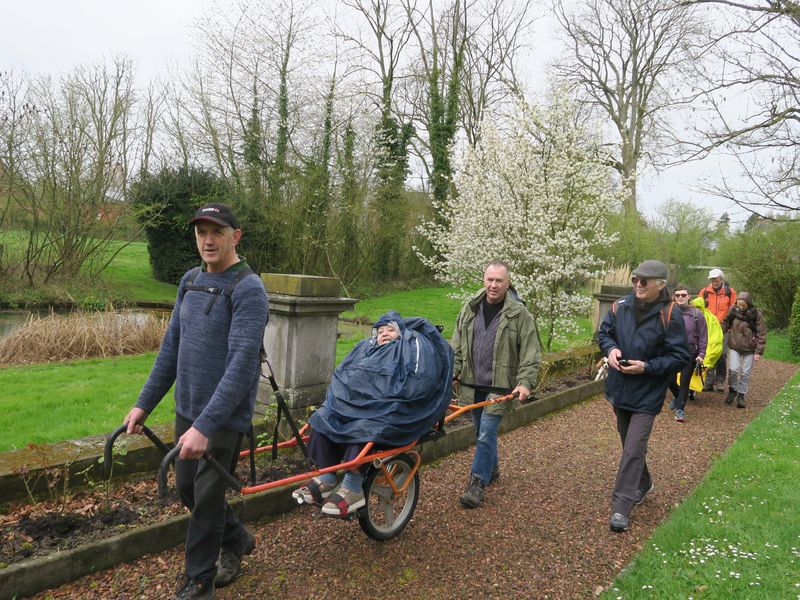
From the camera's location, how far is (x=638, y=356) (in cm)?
451

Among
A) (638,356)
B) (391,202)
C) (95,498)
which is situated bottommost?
(95,498)

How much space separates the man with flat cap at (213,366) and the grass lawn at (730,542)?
2.24 metres

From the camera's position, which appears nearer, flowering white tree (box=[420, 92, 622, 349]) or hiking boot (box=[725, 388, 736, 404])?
hiking boot (box=[725, 388, 736, 404])

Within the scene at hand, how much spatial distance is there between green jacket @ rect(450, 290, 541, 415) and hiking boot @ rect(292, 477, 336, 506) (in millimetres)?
1657

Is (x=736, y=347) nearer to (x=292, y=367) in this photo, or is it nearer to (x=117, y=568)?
(x=292, y=367)

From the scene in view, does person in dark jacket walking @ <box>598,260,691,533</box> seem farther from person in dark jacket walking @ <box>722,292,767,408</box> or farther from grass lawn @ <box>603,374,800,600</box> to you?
person in dark jacket walking @ <box>722,292,767,408</box>

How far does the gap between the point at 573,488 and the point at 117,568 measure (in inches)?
145

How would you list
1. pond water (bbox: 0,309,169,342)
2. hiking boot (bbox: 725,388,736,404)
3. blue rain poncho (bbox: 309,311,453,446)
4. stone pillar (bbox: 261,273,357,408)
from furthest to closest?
1. pond water (bbox: 0,309,169,342)
2. hiking boot (bbox: 725,388,736,404)
3. stone pillar (bbox: 261,273,357,408)
4. blue rain poncho (bbox: 309,311,453,446)

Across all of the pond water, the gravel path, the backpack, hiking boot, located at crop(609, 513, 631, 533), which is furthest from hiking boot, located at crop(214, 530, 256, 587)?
the pond water

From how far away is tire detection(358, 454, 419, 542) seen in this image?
3.67 meters

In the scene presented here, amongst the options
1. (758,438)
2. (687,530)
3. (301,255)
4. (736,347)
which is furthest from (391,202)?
(687,530)

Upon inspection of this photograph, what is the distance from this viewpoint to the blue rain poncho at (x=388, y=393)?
137 inches

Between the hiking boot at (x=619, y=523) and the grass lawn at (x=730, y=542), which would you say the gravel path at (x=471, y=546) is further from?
the grass lawn at (x=730, y=542)

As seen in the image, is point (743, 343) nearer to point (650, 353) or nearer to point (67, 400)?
point (650, 353)
